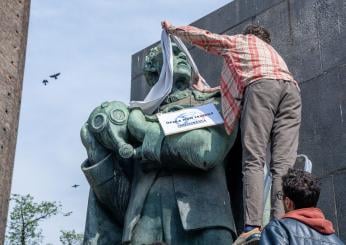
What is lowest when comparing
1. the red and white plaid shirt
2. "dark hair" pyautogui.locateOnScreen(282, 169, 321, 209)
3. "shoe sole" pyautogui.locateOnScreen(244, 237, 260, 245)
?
"shoe sole" pyautogui.locateOnScreen(244, 237, 260, 245)

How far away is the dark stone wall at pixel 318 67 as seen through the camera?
6661 mm

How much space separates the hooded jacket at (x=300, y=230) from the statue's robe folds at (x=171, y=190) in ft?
4.27

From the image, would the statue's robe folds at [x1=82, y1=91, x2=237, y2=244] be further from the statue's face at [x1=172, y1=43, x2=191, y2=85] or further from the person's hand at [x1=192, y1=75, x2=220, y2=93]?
the statue's face at [x1=172, y1=43, x2=191, y2=85]

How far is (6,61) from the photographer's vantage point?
25.3 m

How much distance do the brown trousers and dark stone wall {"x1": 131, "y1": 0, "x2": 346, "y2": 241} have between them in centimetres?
183

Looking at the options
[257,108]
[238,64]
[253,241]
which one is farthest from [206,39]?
[253,241]

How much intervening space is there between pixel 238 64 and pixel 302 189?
4.96 feet

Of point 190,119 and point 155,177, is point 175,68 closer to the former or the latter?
point 190,119

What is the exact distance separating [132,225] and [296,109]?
1.29m

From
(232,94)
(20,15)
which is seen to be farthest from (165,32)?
(20,15)

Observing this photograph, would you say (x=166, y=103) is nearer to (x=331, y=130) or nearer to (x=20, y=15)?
(x=331, y=130)

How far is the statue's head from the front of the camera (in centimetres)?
569

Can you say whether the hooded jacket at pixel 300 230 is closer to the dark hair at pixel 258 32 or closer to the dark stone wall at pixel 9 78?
the dark hair at pixel 258 32

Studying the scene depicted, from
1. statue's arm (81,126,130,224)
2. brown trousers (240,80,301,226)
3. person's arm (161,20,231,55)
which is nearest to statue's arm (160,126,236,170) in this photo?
brown trousers (240,80,301,226)
